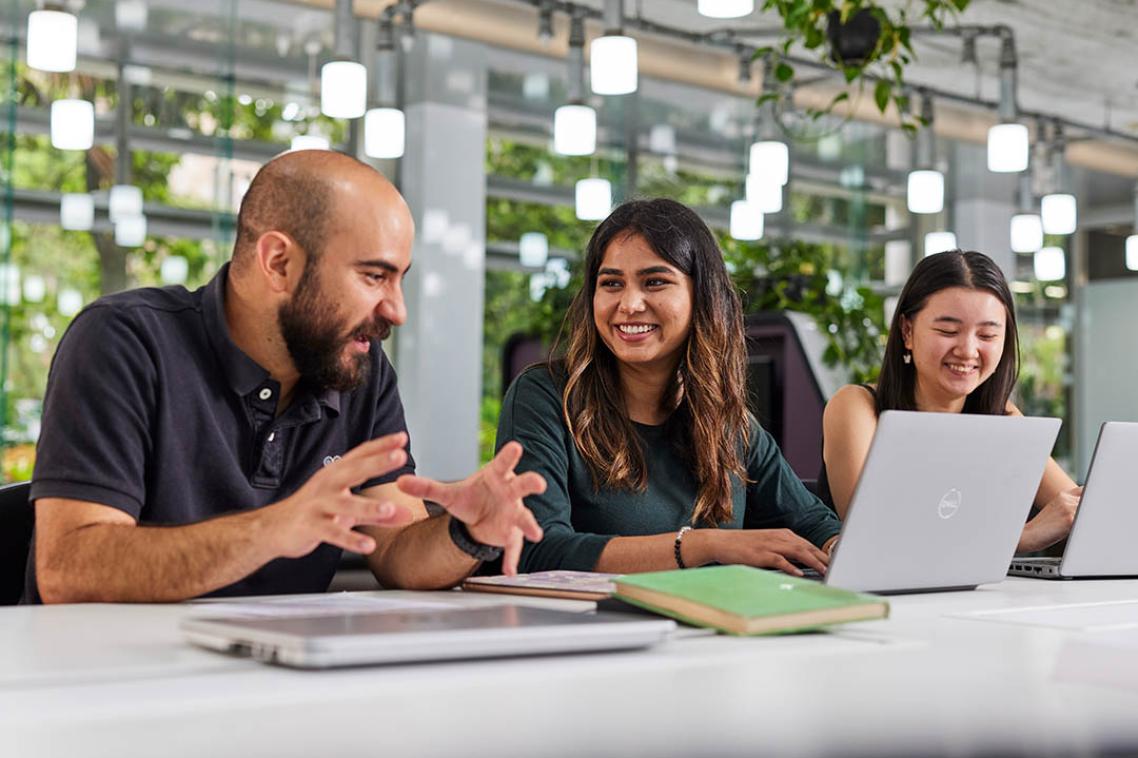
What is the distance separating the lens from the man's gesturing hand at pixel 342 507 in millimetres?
1429

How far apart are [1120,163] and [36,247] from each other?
25.5 feet

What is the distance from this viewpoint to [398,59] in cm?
760

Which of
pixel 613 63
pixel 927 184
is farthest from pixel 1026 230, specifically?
pixel 613 63

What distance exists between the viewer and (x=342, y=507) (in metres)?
1.46

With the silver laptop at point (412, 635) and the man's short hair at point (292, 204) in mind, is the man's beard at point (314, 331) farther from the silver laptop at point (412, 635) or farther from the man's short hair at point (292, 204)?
the silver laptop at point (412, 635)

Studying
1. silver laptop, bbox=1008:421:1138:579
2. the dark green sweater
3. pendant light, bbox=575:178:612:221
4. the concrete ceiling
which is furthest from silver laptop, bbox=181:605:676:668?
pendant light, bbox=575:178:612:221

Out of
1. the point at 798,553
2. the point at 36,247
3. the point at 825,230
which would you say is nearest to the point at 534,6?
the point at 36,247

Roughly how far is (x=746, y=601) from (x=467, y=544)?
56cm

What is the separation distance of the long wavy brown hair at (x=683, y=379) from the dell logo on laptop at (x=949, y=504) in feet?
2.17

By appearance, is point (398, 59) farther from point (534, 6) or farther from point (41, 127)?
point (41, 127)

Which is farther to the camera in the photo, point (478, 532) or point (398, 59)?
point (398, 59)

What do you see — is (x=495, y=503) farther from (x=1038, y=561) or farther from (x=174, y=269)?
(x=174, y=269)

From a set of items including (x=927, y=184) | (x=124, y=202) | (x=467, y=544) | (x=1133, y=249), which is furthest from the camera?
(x=1133, y=249)

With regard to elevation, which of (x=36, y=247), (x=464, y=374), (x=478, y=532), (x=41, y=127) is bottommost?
(x=478, y=532)
